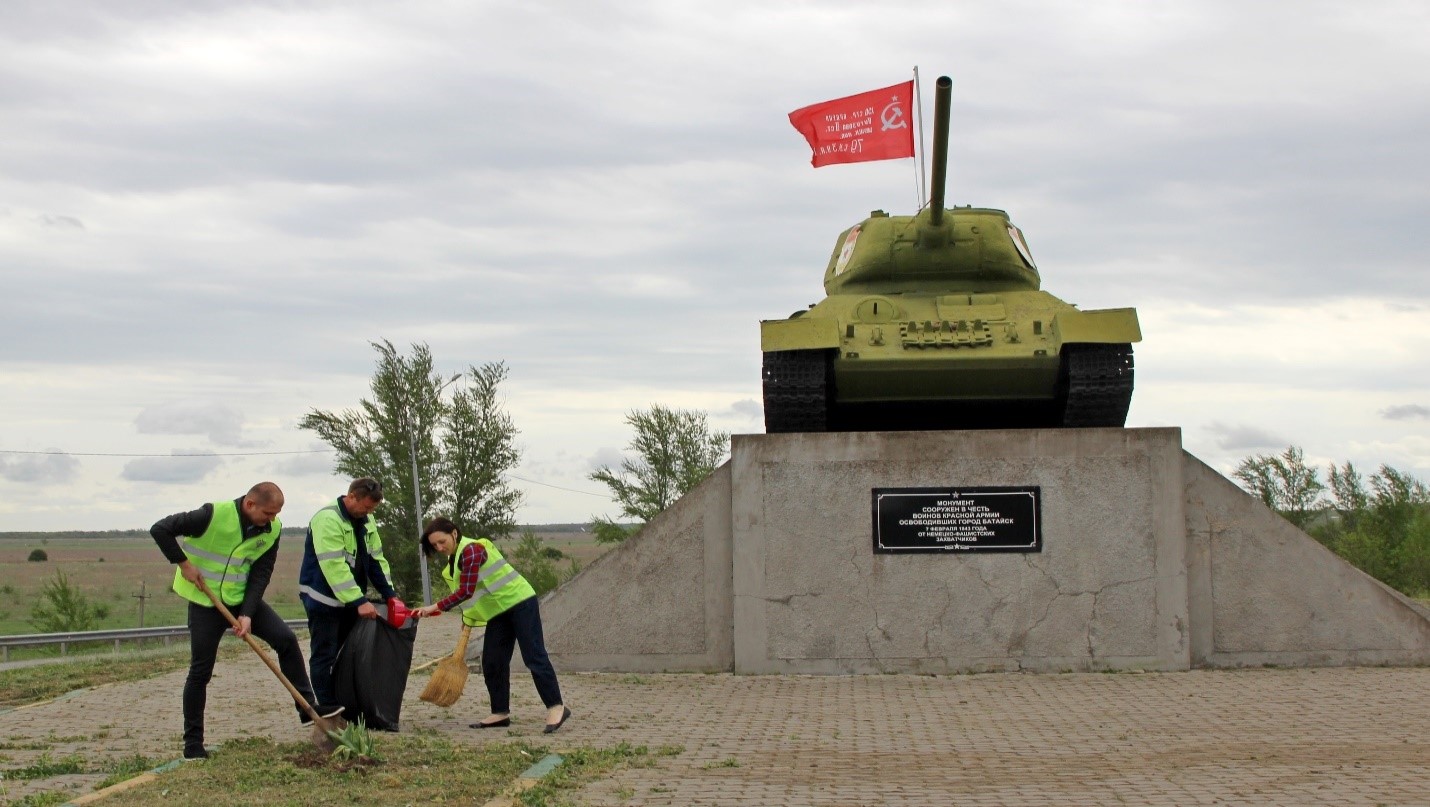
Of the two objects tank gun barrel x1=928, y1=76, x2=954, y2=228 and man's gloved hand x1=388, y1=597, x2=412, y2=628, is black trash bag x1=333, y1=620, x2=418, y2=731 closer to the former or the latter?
man's gloved hand x1=388, y1=597, x2=412, y2=628

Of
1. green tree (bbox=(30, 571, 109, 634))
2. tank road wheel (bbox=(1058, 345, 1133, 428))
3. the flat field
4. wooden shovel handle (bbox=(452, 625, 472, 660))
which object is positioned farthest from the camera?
the flat field

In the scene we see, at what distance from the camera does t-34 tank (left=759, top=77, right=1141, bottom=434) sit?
1284 centimetres

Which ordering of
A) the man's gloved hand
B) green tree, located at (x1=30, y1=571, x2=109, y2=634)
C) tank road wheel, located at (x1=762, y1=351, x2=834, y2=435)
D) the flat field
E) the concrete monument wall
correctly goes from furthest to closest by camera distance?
the flat field, green tree, located at (x1=30, y1=571, x2=109, y2=634), tank road wheel, located at (x1=762, y1=351, x2=834, y2=435), the concrete monument wall, the man's gloved hand

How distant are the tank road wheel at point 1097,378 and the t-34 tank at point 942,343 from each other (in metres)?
0.01

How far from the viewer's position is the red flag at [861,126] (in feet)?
49.1

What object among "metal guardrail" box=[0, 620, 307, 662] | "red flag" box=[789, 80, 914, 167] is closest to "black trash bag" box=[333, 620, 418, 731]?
"red flag" box=[789, 80, 914, 167]

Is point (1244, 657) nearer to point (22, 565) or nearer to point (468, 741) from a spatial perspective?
point (468, 741)

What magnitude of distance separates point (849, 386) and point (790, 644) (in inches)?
104

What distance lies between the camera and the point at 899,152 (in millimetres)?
14953

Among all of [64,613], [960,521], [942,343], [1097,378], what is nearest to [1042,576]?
[960,521]

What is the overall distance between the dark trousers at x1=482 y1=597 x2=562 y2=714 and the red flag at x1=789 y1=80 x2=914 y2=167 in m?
7.29

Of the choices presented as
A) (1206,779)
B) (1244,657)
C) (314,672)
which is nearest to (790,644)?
(1244,657)

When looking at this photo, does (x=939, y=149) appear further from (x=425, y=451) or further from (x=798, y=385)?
(x=425, y=451)

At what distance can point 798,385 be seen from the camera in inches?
512
